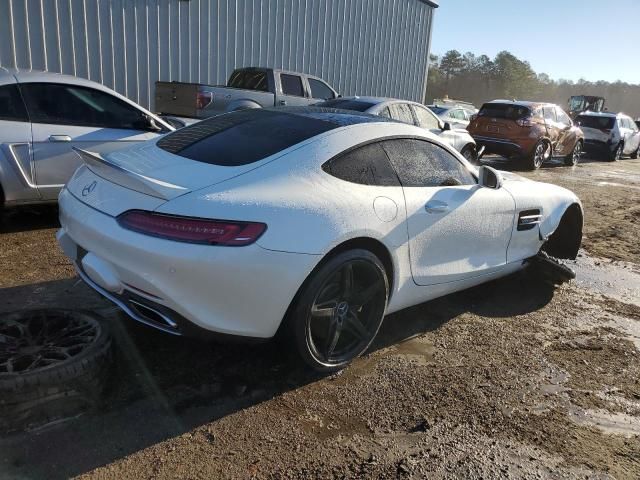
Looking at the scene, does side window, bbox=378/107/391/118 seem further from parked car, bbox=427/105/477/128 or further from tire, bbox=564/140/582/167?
tire, bbox=564/140/582/167

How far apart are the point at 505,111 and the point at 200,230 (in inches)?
507

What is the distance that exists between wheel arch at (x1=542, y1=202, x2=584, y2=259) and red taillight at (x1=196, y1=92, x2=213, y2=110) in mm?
6549

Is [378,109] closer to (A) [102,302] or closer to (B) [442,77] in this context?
(A) [102,302]

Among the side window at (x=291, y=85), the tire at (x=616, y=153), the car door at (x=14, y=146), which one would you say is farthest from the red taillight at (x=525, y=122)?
the car door at (x=14, y=146)

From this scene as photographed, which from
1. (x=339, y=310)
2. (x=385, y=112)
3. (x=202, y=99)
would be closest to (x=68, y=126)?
(x=339, y=310)

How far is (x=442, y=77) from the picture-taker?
83.4 metres

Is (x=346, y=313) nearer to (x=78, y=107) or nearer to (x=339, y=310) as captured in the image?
(x=339, y=310)

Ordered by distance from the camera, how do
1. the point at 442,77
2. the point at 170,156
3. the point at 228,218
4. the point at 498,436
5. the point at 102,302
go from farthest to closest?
the point at 442,77
the point at 102,302
the point at 170,156
the point at 498,436
the point at 228,218

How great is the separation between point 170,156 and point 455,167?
2.01 meters

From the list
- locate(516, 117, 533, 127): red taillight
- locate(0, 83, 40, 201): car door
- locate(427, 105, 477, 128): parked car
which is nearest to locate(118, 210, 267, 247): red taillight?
locate(0, 83, 40, 201): car door

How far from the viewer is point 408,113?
32.1ft

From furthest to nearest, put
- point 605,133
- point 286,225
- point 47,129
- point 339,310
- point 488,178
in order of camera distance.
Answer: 1. point 605,133
2. point 47,129
3. point 488,178
4. point 339,310
5. point 286,225

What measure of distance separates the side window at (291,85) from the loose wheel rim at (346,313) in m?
9.04

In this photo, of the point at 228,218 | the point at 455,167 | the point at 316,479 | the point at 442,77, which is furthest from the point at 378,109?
the point at 442,77
